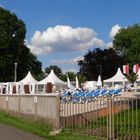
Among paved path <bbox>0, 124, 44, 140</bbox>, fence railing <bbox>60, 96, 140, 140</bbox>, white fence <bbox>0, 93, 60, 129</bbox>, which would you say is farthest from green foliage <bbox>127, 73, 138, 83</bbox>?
paved path <bbox>0, 124, 44, 140</bbox>

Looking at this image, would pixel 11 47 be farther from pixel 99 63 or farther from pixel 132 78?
pixel 132 78

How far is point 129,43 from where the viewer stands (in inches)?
4606

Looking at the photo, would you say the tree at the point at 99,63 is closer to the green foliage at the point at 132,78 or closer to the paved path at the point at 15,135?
the green foliage at the point at 132,78

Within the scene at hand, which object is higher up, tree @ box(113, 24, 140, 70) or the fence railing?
tree @ box(113, 24, 140, 70)

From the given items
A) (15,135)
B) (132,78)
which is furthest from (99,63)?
(15,135)

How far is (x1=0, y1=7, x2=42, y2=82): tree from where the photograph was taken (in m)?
83.4

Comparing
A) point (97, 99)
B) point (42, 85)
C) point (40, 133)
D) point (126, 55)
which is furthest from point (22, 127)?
point (126, 55)

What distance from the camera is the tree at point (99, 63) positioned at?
97688 mm

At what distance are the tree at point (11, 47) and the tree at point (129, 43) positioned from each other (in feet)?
99.4

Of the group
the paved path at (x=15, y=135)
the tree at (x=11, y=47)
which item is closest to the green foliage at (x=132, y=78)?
the tree at (x=11, y=47)

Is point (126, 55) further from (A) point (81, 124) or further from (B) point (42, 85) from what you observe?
(A) point (81, 124)

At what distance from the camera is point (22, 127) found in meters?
19.4

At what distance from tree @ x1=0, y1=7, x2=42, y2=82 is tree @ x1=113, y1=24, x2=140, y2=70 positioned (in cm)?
3029

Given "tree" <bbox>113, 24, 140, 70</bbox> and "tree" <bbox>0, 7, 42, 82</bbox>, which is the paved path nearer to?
"tree" <bbox>0, 7, 42, 82</bbox>
